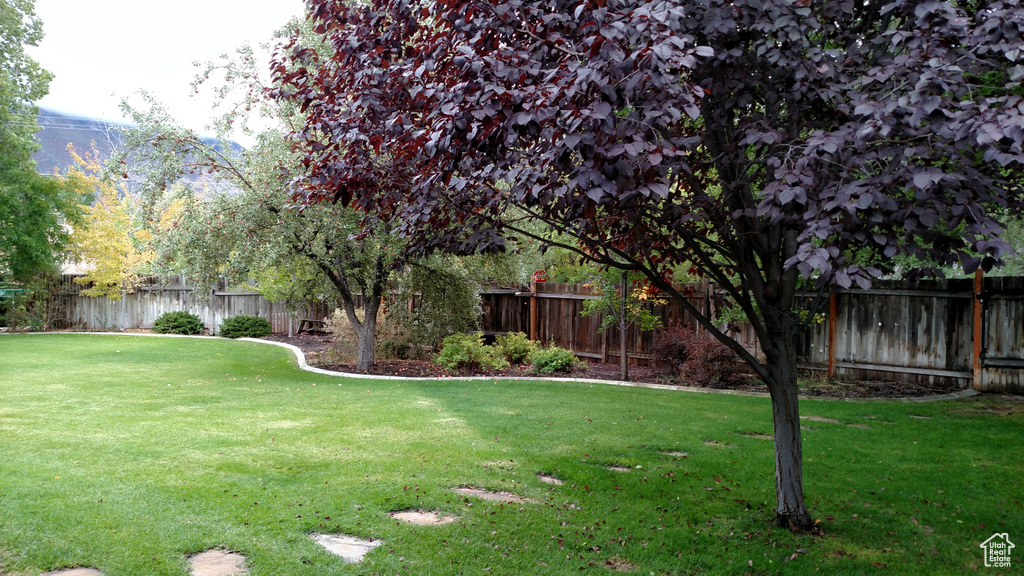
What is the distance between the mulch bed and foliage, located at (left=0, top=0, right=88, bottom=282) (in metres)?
8.99

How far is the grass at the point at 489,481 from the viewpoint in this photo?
3.66 meters

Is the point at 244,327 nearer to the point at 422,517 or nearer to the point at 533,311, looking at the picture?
the point at 533,311

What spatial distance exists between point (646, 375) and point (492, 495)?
6.88 metres

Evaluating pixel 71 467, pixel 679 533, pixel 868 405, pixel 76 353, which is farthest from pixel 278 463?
pixel 76 353


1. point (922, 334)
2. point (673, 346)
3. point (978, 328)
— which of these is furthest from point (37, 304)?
point (978, 328)

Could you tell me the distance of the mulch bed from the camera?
9.32 metres

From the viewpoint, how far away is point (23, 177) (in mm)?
17609

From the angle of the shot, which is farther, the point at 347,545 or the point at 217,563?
the point at 347,545

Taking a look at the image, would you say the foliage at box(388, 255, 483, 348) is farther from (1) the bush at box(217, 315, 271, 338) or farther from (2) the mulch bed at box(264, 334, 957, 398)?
(1) the bush at box(217, 315, 271, 338)

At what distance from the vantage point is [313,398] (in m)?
8.74

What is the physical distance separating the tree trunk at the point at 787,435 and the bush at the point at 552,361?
7218 mm

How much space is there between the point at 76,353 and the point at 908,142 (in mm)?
15252

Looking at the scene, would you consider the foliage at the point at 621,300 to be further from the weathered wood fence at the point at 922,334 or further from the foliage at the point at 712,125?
the foliage at the point at 712,125

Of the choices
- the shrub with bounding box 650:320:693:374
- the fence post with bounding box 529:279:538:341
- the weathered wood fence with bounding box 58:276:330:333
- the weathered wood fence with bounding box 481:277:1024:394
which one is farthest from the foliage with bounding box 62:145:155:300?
the weathered wood fence with bounding box 481:277:1024:394
